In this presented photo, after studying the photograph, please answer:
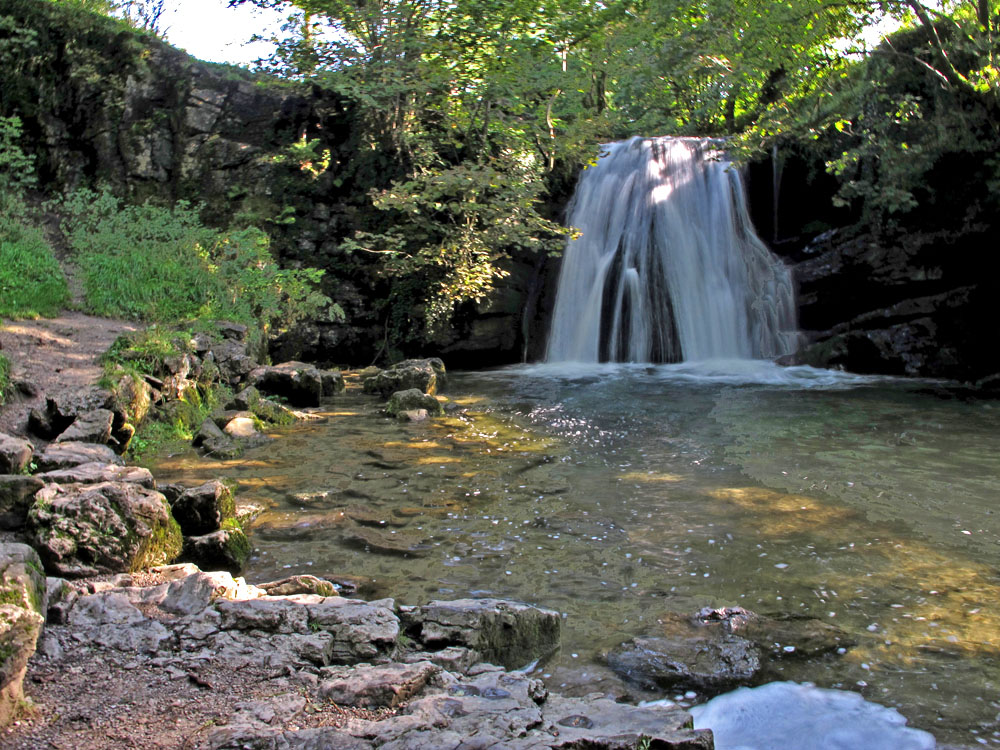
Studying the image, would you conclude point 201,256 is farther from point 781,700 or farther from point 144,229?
point 781,700

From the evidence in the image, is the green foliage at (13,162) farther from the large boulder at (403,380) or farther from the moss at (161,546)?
the moss at (161,546)

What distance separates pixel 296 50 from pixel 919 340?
1279 centimetres

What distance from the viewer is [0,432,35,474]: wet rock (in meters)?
4.66

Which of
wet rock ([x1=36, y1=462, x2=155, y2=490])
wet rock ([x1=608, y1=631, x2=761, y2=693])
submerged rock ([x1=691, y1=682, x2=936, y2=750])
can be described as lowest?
submerged rock ([x1=691, y1=682, x2=936, y2=750])

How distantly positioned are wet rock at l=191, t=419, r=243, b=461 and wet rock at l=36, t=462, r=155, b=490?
→ 89.2 inches

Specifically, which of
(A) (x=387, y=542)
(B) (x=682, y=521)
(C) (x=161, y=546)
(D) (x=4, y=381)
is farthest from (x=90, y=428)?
(B) (x=682, y=521)

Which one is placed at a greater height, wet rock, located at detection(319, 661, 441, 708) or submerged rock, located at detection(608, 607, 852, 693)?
wet rock, located at detection(319, 661, 441, 708)

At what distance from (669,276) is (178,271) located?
9332 millimetres

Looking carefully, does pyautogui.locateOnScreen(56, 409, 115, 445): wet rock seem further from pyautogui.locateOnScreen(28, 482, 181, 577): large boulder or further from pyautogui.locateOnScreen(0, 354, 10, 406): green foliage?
pyautogui.locateOnScreen(28, 482, 181, 577): large boulder

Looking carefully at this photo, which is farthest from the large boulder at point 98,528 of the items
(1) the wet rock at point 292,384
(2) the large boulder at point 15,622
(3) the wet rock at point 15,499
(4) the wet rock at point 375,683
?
(1) the wet rock at point 292,384

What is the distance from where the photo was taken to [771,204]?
16234 millimetres

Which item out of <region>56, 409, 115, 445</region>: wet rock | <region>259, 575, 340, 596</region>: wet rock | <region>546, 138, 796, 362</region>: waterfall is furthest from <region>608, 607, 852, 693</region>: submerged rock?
<region>546, 138, 796, 362</region>: waterfall

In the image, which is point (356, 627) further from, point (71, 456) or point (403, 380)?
point (403, 380)

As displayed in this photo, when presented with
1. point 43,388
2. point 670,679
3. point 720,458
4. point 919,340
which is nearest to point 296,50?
point 43,388
